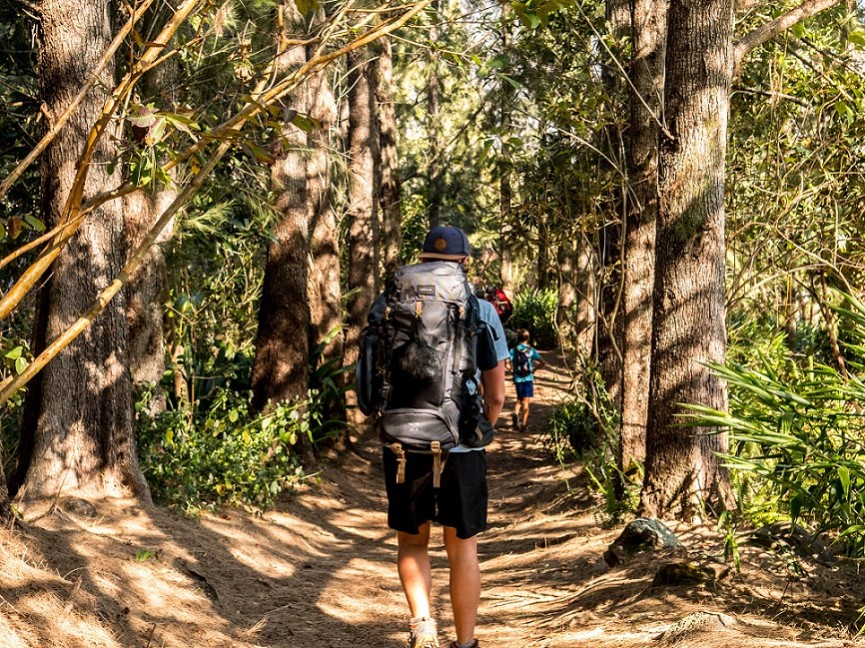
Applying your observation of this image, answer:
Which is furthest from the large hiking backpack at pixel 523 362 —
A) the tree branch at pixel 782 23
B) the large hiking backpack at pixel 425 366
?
the large hiking backpack at pixel 425 366

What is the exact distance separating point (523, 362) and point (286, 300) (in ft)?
18.1

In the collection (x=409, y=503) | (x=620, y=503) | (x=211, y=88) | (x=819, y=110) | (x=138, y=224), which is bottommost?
(x=620, y=503)

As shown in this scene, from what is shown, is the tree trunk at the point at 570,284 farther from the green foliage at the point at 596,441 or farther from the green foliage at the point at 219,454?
the green foliage at the point at 219,454

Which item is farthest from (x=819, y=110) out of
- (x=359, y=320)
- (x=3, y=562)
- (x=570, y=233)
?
(x=359, y=320)

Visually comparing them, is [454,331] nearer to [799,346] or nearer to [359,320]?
[359,320]

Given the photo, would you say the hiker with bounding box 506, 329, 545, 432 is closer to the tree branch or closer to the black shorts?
the tree branch

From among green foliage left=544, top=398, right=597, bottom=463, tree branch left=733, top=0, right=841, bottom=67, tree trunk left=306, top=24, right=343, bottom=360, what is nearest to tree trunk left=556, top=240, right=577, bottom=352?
green foliage left=544, top=398, right=597, bottom=463

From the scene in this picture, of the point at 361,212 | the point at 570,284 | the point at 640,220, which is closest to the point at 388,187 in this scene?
the point at 361,212

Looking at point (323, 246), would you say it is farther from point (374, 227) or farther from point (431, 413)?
point (431, 413)

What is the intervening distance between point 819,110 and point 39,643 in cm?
762

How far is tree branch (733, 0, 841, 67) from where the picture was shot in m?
6.73

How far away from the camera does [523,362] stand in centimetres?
1625

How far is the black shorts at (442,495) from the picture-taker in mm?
4773

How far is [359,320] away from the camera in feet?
53.8
